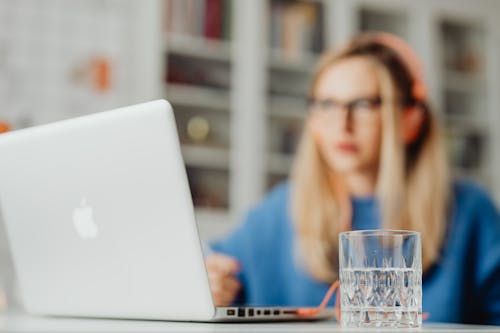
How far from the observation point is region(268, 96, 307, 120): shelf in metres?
2.89

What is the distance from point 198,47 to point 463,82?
136cm

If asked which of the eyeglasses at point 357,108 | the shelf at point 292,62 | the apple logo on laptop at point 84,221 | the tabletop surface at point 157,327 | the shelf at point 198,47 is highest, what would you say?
the shelf at point 198,47

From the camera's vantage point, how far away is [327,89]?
2.01 metres

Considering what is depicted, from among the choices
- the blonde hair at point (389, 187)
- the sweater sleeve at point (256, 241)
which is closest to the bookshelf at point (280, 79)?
the sweater sleeve at point (256, 241)

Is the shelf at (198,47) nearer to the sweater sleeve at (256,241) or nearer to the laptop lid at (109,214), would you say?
the sweater sleeve at (256,241)

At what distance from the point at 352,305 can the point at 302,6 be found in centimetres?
237

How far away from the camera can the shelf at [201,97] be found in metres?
2.77

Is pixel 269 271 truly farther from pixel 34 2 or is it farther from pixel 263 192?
pixel 34 2

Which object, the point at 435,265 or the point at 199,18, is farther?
the point at 199,18

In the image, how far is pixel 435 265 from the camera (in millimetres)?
1711

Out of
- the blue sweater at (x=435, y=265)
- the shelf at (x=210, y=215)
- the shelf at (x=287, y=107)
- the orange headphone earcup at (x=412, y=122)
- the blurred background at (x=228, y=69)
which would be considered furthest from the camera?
the shelf at (x=287, y=107)

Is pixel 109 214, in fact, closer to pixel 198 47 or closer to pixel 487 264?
pixel 487 264

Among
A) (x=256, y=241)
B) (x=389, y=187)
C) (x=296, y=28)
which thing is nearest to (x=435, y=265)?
(x=389, y=187)

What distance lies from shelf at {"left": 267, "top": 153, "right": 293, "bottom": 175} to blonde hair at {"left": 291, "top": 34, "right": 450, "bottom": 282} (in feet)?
2.78
